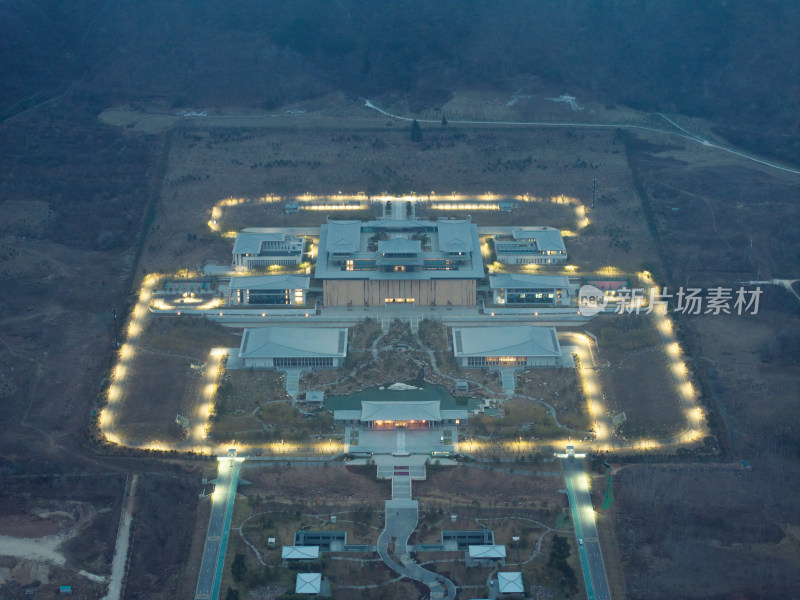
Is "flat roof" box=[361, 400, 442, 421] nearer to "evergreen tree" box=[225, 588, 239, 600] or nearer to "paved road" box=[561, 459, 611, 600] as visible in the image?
"paved road" box=[561, 459, 611, 600]

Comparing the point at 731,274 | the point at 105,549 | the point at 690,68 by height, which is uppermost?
the point at 690,68

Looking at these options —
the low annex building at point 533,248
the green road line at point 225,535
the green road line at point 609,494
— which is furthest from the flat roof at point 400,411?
the low annex building at point 533,248

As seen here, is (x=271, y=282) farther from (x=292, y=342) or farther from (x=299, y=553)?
(x=299, y=553)

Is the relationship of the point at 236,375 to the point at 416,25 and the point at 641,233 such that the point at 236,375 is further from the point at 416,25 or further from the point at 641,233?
the point at 416,25

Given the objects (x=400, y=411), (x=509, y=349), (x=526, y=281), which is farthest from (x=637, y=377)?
(x=400, y=411)

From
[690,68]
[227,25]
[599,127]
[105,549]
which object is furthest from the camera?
[227,25]

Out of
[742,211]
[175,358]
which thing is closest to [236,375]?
[175,358]
